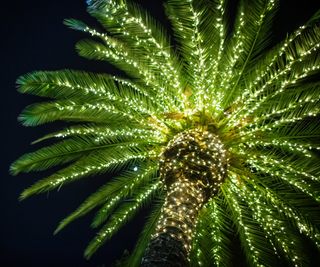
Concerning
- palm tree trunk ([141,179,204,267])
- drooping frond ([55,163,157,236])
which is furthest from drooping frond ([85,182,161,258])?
palm tree trunk ([141,179,204,267])

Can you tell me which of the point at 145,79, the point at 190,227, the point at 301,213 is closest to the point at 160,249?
the point at 190,227

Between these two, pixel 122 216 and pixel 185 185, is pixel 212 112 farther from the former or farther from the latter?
pixel 122 216

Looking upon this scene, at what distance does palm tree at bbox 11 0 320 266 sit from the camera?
6.62 metres

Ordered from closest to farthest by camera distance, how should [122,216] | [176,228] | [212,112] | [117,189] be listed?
[176,228] → [212,112] → [117,189] → [122,216]

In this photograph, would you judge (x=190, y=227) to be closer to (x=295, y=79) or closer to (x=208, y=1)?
(x=295, y=79)

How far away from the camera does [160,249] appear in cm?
466

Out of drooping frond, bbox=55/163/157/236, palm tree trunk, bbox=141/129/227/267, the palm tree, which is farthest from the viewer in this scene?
drooping frond, bbox=55/163/157/236

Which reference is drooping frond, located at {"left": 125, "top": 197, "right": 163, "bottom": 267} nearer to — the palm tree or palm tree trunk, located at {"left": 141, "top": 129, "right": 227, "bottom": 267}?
the palm tree

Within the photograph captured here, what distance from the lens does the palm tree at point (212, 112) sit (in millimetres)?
6617

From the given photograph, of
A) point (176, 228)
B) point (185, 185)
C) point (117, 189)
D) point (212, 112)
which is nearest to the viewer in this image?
point (176, 228)

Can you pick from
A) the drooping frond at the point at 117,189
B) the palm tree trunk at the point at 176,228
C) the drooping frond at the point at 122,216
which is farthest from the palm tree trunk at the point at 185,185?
the drooping frond at the point at 122,216

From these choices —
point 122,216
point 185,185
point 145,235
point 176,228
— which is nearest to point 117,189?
point 122,216

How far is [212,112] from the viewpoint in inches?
275

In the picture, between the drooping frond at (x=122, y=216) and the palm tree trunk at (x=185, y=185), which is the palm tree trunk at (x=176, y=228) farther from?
the drooping frond at (x=122, y=216)
